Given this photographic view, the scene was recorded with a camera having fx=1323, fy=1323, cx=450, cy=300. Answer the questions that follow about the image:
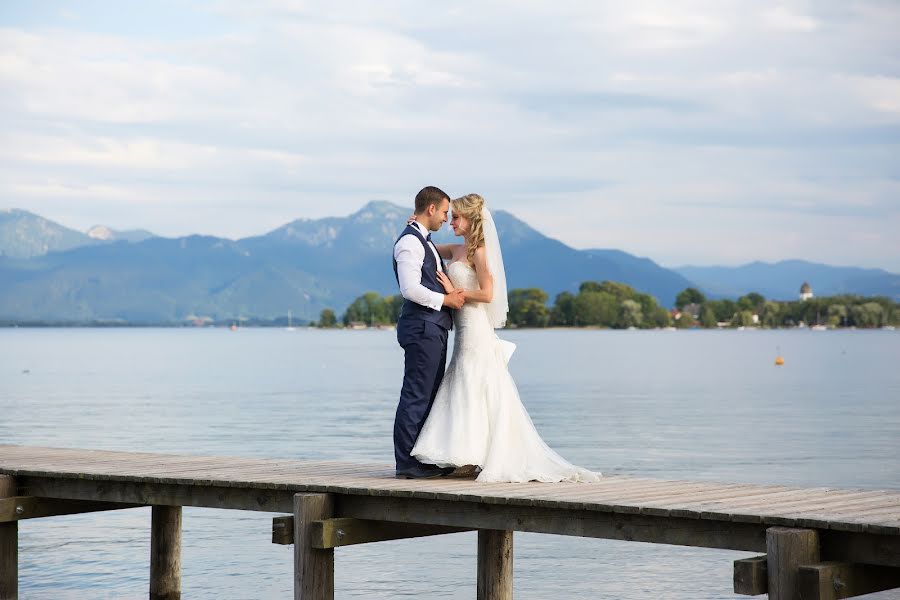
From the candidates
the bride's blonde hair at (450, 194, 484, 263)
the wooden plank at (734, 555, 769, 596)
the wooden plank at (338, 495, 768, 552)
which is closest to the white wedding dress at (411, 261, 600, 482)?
the bride's blonde hair at (450, 194, 484, 263)

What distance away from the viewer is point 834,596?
29.8 ft

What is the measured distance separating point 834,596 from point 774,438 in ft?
109

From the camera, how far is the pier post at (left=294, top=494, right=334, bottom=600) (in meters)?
11.4

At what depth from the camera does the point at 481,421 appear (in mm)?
12398

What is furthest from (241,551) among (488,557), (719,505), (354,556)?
(719,505)

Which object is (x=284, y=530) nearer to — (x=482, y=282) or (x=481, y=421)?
(x=481, y=421)

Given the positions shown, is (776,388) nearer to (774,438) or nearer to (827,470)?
(774,438)

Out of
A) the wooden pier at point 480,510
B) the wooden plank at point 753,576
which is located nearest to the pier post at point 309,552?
the wooden pier at point 480,510

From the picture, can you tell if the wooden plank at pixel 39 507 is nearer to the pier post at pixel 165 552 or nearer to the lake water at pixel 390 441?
the pier post at pixel 165 552

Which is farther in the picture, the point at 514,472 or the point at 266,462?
the point at 266,462

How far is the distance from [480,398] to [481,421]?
215 mm

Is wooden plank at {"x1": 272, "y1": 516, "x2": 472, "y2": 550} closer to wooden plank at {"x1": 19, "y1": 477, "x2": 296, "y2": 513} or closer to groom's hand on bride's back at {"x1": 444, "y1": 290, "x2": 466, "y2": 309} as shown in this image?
wooden plank at {"x1": 19, "y1": 477, "x2": 296, "y2": 513}

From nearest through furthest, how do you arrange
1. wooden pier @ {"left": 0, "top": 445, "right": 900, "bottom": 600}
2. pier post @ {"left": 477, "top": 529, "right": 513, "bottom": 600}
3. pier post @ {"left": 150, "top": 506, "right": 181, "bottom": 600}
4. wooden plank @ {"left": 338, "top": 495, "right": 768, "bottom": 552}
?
wooden pier @ {"left": 0, "top": 445, "right": 900, "bottom": 600}, wooden plank @ {"left": 338, "top": 495, "right": 768, "bottom": 552}, pier post @ {"left": 477, "top": 529, "right": 513, "bottom": 600}, pier post @ {"left": 150, "top": 506, "right": 181, "bottom": 600}

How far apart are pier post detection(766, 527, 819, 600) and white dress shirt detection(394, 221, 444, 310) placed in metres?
4.17
